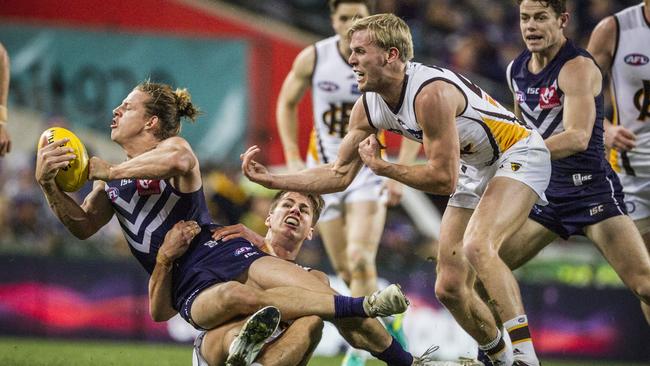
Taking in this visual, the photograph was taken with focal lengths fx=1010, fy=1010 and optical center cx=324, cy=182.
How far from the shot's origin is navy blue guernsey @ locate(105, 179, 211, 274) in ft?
21.2

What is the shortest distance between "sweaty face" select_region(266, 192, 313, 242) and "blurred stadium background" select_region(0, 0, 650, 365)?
4762 mm

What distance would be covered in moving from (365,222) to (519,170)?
8.58 feet

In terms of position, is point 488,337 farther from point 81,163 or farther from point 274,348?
point 81,163

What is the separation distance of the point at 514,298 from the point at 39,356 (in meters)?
4.86

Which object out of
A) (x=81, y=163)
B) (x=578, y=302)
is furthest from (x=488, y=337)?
(x=578, y=302)

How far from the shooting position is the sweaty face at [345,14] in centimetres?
885

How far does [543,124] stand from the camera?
732 cm

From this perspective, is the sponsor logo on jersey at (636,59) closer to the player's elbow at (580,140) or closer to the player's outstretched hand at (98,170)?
the player's elbow at (580,140)

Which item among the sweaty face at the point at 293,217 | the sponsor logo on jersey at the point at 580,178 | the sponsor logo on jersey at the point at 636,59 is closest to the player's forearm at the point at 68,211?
the sweaty face at the point at 293,217

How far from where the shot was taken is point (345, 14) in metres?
8.95

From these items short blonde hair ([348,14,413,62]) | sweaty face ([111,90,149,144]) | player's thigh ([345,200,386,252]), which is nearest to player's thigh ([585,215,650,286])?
short blonde hair ([348,14,413,62])

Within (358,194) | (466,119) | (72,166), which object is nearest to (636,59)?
(466,119)

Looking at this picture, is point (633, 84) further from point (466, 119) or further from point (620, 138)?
point (466, 119)

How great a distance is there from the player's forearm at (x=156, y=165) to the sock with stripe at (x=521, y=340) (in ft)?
7.36
